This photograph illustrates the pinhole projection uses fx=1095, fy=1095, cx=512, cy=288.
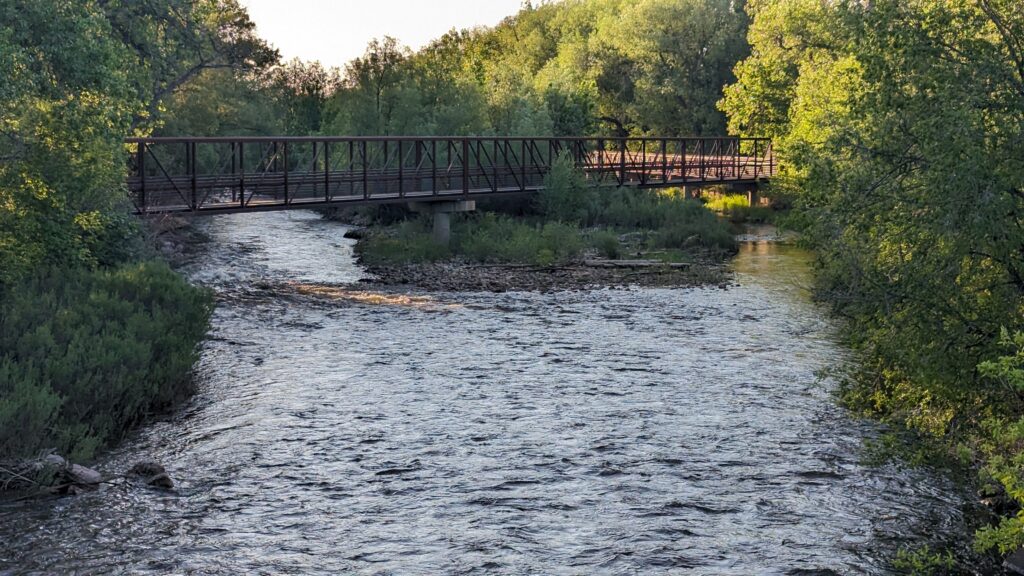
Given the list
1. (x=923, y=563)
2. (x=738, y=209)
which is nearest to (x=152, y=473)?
(x=923, y=563)

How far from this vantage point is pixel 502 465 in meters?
16.8

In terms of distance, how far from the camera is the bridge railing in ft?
123

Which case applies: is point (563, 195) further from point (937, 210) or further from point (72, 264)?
point (937, 210)

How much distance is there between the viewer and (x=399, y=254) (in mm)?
42406

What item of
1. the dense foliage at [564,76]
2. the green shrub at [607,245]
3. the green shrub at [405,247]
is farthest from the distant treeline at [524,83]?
the green shrub at [607,245]

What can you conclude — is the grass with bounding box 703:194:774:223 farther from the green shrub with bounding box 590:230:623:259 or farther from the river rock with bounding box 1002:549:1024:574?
the river rock with bounding box 1002:549:1024:574

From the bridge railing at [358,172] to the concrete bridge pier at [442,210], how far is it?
470 millimetres

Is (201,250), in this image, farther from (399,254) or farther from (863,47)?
(863,47)

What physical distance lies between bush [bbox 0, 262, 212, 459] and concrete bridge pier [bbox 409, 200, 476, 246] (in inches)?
848

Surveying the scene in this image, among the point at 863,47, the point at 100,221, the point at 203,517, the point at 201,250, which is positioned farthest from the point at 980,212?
the point at 201,250

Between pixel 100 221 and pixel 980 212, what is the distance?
17.8 meters

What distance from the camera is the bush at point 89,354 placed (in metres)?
16.1

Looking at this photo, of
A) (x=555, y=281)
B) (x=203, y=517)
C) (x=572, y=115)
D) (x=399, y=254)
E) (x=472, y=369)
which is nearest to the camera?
(x=203, y=517)

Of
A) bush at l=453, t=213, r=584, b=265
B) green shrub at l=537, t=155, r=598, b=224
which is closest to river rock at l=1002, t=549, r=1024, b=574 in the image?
bush at l=453, t=213, r=584, b=265
